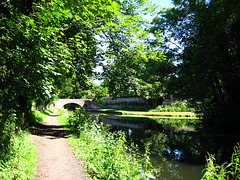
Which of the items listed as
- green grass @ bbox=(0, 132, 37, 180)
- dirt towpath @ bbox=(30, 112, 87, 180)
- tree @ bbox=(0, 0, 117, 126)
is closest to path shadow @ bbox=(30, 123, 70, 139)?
dirt towpath @ bbox=(30, 112, 87, 180)

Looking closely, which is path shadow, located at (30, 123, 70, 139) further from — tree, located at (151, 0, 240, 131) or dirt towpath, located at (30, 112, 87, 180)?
tree, located at (151, 0, 240, 131)

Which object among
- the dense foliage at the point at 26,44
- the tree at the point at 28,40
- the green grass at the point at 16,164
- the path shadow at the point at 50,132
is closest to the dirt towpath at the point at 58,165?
the green grass at the point at 16,164

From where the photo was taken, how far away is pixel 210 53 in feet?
39.3

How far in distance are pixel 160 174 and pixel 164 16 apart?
Answer: 50.5 ft

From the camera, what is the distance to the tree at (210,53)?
11.8m

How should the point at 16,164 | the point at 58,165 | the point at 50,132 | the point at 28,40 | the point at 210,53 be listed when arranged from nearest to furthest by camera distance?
the point at 16,164, the point at 28,40, the point at 58,165, the point at 50,132, the point at 210,53

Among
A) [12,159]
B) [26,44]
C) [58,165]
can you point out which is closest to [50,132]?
[58,165]

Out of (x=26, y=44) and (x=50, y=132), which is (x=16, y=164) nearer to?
(x=26, y=44)

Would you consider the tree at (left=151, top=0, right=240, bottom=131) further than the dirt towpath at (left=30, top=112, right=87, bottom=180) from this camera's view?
Yes

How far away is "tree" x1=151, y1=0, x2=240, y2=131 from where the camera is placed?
463 inches

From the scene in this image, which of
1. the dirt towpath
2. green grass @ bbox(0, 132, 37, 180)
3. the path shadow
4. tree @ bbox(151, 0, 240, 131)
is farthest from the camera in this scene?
tree @ bbox(151, 0, 240, 131)

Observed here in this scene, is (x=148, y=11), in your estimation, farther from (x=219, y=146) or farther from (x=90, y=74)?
(x=219, y=146)

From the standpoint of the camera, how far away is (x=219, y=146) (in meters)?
10.1

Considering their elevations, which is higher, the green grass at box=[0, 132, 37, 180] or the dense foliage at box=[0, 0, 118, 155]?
the dense foliage at box=[0, 0, 118, 155]
